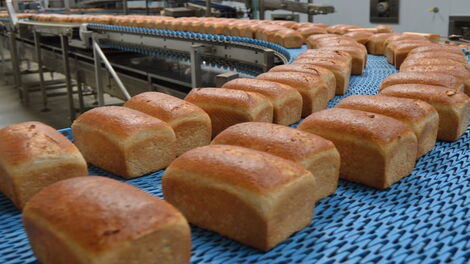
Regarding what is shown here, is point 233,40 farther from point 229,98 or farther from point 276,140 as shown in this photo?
point 276,140

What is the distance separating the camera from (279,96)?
1.30 m

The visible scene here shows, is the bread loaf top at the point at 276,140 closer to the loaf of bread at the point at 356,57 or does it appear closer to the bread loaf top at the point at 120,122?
the bread loaf top at the point at 120,122

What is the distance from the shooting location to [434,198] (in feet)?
2.87

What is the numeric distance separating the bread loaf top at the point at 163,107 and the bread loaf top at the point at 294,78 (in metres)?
0.42

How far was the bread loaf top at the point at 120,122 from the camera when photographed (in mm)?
1005

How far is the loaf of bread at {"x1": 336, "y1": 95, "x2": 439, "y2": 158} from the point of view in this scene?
1.09m

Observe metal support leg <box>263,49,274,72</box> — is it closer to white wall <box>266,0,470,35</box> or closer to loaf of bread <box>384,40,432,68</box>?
loaf of bread <box>384,40,432,68</box>

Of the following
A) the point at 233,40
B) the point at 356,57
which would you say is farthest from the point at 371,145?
the point at 233,40

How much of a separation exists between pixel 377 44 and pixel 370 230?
219 centimetres

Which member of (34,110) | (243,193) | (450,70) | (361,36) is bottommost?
(34,110)

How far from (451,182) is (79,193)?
79 cm

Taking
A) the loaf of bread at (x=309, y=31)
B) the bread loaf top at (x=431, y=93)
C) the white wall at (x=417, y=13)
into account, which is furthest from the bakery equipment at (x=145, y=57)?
the white wall at (x=417, y=13)

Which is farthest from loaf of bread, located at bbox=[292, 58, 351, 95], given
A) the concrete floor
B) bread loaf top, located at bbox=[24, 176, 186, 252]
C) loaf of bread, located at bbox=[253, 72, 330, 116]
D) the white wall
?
the concrete floor

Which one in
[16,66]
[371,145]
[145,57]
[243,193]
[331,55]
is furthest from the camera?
[16,66]
